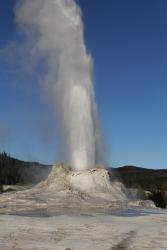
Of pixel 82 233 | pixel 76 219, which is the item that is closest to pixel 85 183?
pixel 76 219

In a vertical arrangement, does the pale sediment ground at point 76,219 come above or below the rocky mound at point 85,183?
below

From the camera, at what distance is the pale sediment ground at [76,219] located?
1728 cm

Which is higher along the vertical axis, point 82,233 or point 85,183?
point 85,183

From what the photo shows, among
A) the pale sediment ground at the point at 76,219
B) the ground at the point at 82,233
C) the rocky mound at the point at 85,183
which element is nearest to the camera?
the ground at the point at 82,233

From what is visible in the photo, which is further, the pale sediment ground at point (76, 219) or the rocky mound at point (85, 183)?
the rocky mound at point (85, 183)

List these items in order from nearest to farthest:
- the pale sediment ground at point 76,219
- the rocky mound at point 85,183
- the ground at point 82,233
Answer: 1. the ground at point 82,233
2. the pale sediment ground at point 76,219
3. the rocky mound at point 85,183

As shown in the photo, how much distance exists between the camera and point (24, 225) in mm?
21031

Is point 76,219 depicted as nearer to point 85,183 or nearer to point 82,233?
point 82,233

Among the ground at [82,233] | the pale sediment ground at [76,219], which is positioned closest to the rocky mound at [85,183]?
the pale sediment ground at [76,219]

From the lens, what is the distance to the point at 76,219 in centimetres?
2422

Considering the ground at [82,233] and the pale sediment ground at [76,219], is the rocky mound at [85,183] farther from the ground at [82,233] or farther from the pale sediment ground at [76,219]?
the ground at [82,233]

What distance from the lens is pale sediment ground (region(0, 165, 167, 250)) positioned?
17.3 m

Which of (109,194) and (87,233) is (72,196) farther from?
(87,233)

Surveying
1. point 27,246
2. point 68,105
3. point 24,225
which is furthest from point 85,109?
point 27,246
